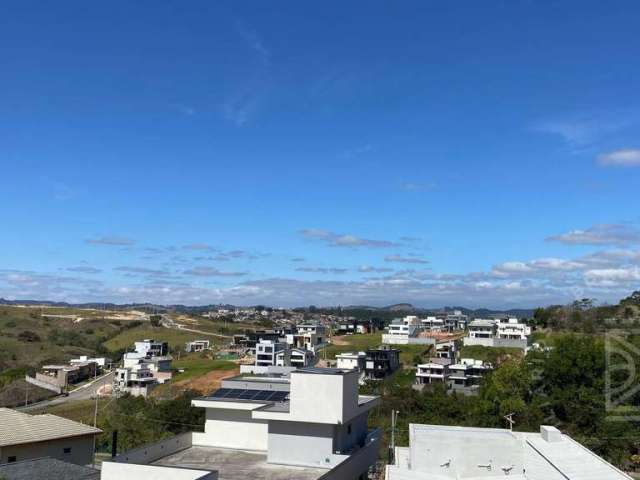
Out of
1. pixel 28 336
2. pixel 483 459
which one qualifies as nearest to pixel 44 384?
pixel 28 336

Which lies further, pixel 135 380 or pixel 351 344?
pixel 351 344

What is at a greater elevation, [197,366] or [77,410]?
[197,366]

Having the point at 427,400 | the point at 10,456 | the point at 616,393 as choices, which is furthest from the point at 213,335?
the point at 10,456

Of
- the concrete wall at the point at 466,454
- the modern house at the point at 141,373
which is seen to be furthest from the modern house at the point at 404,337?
the concrete wall at the point at 466,454

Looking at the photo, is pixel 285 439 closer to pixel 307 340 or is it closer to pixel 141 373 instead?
pixel 141 373

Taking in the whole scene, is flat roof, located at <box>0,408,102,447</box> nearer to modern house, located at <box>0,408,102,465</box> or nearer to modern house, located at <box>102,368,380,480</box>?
modern house, located at <box>0,408,102,465</box>

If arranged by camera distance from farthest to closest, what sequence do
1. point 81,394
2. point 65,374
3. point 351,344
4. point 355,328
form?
point 355,328
point 351,344
point 65,374
point 81,394

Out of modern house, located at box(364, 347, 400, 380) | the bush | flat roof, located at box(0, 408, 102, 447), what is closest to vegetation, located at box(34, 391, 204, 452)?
flat roof, located at box(0, 408, 102, 447)

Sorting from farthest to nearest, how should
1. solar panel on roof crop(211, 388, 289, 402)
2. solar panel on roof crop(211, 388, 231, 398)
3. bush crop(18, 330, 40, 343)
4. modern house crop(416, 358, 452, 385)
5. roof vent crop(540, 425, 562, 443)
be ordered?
bush crop(18, 330, 40, 343)
modern house crop(416, 358, 452, 385)
solar panel on roof crop(211, 388, 231, 398)
solar panel on roof crop(211, 388, 289, 402)
roof vent crop(540, 425, 562, 443)
